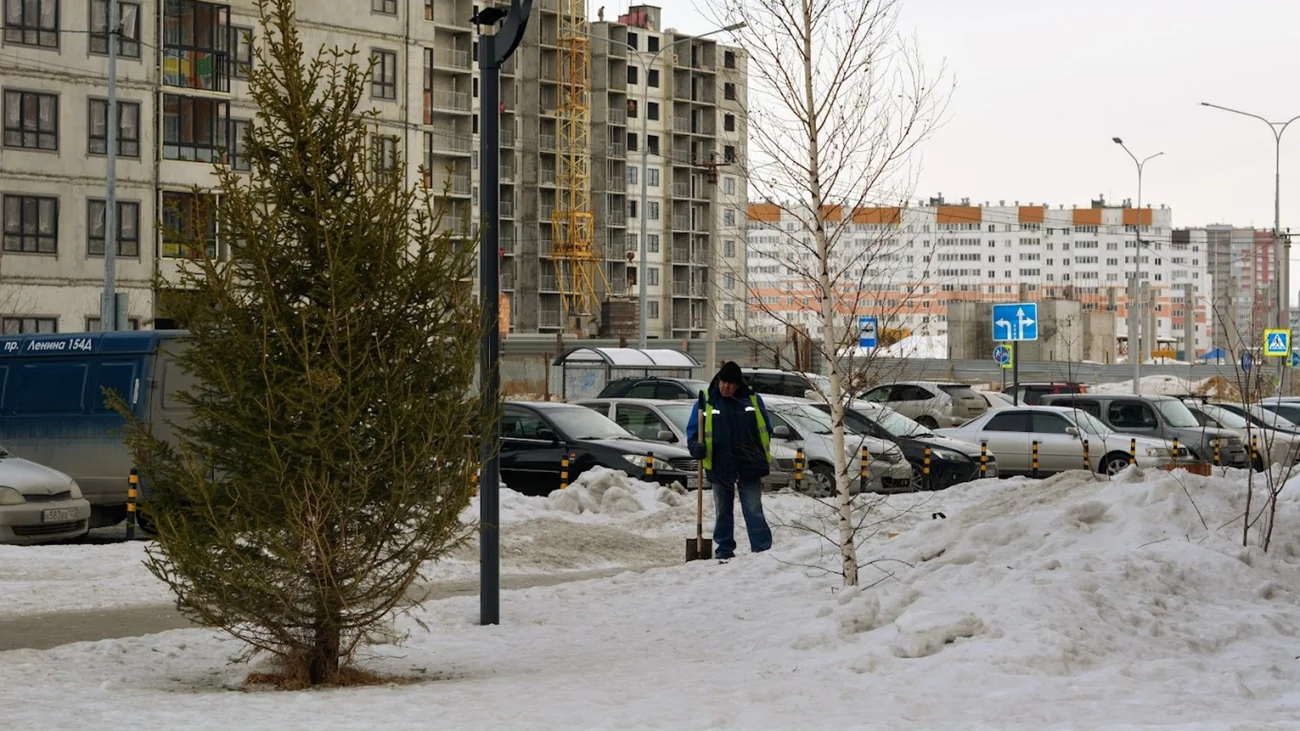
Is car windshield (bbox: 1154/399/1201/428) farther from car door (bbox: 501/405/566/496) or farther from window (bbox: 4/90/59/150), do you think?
window (bbox: 4/90/59/150)

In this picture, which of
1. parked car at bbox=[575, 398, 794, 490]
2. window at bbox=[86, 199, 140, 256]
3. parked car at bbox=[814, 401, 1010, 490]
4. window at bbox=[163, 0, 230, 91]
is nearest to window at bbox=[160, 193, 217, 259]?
parked car at bbox=[575, 398, 794, 490]

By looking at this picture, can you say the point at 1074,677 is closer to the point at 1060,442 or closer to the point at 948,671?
the point at 948,671

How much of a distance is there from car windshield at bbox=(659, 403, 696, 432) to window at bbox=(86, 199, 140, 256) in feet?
89.3

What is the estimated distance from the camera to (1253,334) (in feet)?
49.6

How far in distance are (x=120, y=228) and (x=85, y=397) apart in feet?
99.8

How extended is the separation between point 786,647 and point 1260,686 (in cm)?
281

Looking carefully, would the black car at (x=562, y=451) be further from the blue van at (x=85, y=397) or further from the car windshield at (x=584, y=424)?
the blue van at (x=85, y=397)

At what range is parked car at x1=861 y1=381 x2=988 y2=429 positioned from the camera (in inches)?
1588

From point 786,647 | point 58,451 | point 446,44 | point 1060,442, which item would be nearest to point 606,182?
point 446,44

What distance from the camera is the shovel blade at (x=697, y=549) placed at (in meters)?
15.8

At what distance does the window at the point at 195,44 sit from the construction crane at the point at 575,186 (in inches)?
2415

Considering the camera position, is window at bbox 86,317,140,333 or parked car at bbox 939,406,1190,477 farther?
window at bbox 86,317,140,333

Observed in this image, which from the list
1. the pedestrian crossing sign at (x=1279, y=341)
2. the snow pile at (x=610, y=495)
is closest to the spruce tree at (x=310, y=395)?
the snow pile at (x=610, y=495)

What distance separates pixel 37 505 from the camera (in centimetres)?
1800
